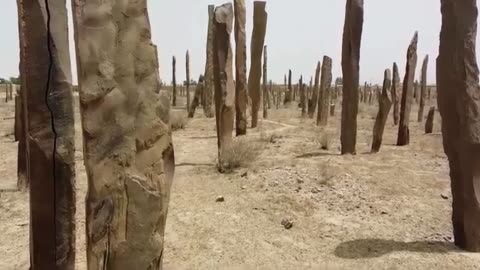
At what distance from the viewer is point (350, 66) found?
811 cm

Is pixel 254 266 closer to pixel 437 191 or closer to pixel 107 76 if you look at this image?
pixel 107 76

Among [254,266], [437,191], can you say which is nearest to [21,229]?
[254,266]

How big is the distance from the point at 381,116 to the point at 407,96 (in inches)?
52.2

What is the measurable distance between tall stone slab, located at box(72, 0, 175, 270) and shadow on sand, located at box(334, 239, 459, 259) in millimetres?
2287

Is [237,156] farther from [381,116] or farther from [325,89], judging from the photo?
[325,89]

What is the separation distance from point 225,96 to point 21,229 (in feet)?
12.3

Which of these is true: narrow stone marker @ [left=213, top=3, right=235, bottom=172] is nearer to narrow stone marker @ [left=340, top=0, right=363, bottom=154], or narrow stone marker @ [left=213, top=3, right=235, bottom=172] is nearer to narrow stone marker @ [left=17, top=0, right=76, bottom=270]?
narrow stone marker @ [left=340, top=0, right=363, bottom=154]

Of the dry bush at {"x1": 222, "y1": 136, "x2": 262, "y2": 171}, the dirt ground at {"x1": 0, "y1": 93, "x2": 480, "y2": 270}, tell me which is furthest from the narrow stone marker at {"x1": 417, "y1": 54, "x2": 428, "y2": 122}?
the dry bush at {"x1": 222, "y1": 136, "x2": 262, "y2": 171}

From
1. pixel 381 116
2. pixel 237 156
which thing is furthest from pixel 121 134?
pixel 381 116

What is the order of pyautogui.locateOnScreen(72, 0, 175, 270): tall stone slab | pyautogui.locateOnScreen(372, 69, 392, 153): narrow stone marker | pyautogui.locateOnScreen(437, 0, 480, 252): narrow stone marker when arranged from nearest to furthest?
pyautogui.locateOnScreen(72, 0, 175, 270): tall stone slab → pyautogui.locateOnScreen(437, 0, 480, 252): narrow stone marker → pyautogui.locateOnScreen(372, 69, 392, 153): narrow stone marker

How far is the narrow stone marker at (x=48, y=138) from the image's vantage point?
3404 mm

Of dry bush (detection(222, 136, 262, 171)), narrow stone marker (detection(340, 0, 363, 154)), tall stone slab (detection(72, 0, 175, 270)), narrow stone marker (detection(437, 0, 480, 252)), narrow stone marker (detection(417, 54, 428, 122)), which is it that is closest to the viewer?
tall stone slab (detection(72, 0, 175, 270))

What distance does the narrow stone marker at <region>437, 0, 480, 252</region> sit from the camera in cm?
423

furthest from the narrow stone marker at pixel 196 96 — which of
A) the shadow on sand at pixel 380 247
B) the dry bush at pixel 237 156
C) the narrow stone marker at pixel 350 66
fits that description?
the shadow on sand at pixel 380 247
